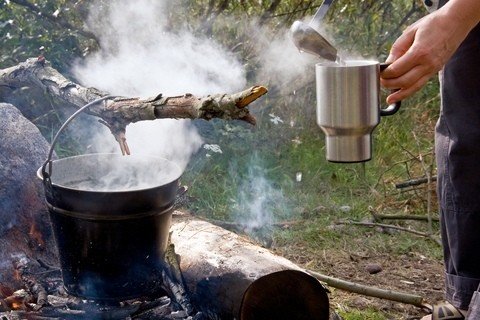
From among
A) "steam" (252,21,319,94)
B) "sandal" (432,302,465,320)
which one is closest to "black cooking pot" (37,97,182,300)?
"sandal" (432,302,465,320)

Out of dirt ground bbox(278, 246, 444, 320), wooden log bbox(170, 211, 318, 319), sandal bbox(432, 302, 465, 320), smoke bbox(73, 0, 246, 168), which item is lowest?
dirt ground bbox(278, 246, 444, 320)

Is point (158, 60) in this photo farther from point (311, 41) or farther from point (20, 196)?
point (311, 41)

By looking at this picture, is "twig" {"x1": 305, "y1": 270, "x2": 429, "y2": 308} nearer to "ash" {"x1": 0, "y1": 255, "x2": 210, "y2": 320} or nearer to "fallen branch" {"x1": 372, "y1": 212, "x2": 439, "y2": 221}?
"ash" {"x1": 0, "y1": 255, "x2": 210, "y2": 320}

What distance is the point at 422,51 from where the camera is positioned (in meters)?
2.31

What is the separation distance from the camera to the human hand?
2.32 m

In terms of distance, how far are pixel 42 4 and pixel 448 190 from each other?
12.8 ft

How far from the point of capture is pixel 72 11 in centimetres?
573

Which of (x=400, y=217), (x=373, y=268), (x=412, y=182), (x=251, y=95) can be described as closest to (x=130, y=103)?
(x=251, y=95)

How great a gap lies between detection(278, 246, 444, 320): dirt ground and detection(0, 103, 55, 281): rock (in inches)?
65.4

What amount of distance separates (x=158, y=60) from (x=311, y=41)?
11.1ft

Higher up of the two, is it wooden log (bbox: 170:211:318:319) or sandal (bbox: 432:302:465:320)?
wooden log (bbox: 170:211:318:319)

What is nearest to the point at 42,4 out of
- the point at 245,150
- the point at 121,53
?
the point at 121,53

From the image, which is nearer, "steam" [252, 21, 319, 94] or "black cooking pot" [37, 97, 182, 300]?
"black cooking pot" [37, 97, 182, 300]

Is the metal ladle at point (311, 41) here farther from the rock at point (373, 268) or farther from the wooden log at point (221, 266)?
the rock at point (373, 268)
